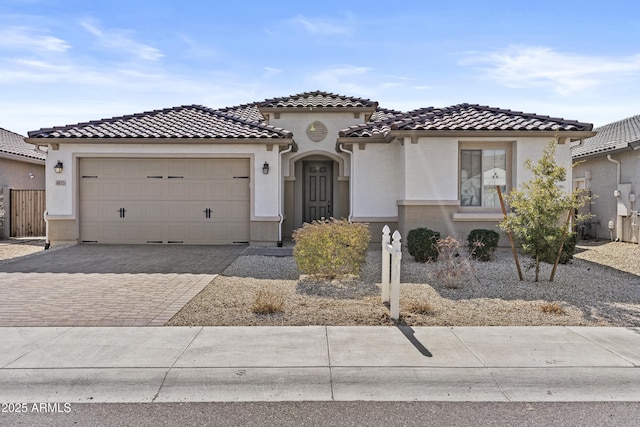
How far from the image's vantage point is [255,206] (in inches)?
567

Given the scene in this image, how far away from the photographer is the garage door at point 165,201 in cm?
1464

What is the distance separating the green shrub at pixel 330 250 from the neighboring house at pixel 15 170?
13086 millimetres

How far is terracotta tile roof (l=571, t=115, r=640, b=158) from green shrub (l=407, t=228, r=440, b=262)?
25.2ft

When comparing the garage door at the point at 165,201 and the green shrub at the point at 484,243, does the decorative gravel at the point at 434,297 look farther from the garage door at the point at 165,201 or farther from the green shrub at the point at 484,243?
the garage door at the point at 165,201

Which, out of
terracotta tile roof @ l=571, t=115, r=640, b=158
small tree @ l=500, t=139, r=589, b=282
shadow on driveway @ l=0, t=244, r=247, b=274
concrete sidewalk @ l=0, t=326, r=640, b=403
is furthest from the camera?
terracotta tile roof @ l=571, t=115, r=640, b=158

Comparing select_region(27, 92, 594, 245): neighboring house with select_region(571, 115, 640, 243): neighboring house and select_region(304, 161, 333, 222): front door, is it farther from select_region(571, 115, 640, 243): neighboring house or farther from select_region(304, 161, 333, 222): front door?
select_region(571, 115, 640, 243): neighboring house

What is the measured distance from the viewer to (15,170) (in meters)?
19.2

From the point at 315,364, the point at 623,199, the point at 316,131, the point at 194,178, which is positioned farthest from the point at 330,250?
the point at 623,199

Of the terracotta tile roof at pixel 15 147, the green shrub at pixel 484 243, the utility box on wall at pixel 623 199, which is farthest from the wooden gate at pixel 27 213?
the utility box on wall at pixel 623 199

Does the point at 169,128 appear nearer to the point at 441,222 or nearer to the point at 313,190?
the point at 313,190

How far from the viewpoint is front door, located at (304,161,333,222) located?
1694 centimetres

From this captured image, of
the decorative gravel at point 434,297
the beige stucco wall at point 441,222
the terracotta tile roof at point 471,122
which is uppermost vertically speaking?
the terracotta tile roof at point 471,122

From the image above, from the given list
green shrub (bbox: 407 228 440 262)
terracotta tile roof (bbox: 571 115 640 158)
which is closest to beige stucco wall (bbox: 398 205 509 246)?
green shrub (bbox: 407 228 440 262)

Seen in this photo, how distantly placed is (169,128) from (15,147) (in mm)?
10459
